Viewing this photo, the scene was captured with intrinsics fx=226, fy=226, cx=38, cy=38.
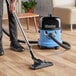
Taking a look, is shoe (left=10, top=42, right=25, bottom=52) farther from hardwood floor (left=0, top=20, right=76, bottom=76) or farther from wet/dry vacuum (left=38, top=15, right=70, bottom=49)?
wet/dry vacuum (left=38, top=15, right=70, bottom=49)

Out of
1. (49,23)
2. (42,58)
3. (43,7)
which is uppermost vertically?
(43,7)

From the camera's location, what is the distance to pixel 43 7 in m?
5.84

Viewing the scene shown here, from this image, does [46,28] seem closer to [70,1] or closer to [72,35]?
[72,35]

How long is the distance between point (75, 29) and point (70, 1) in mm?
621

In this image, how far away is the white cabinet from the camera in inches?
223

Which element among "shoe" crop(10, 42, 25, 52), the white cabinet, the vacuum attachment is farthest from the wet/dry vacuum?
the white cabinet

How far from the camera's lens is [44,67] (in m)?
2.28

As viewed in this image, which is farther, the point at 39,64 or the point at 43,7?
the point at 43,7

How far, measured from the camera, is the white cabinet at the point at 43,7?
5.67m

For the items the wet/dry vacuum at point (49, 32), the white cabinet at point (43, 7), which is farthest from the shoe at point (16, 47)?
the white cabinet at point (43, 7)

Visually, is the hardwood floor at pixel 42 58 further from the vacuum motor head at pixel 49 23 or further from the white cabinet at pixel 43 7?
the white cabinet at pixel 43 7

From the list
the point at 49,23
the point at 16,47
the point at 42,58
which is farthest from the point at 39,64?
the point at 49,23

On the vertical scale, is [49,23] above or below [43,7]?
below

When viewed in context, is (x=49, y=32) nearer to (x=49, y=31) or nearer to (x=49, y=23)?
(x=49, y=31)
